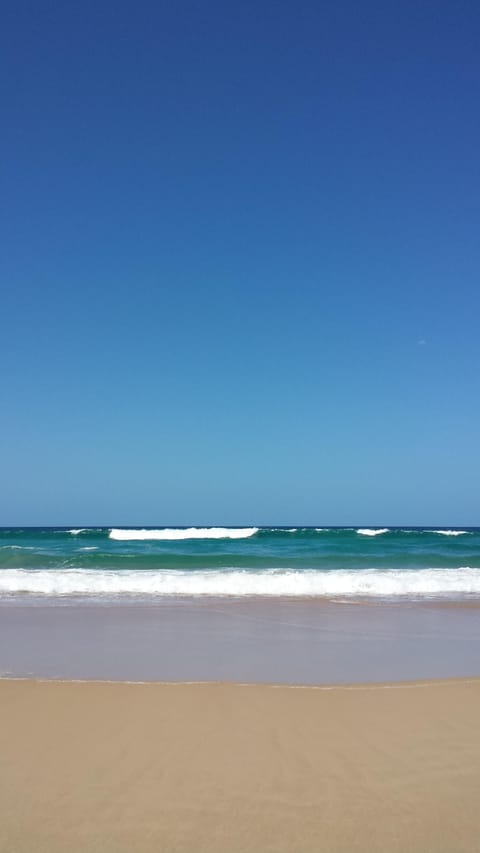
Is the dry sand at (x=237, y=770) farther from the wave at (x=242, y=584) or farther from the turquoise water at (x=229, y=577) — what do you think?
the wave at (x=242, y=584)

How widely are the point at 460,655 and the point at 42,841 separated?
18.1ft

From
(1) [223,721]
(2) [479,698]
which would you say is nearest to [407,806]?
(1) [223,721]

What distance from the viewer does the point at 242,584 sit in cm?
1499

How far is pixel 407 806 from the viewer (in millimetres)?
3008

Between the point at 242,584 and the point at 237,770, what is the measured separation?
463 inches

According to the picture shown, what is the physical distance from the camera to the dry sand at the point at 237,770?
2.76 meters

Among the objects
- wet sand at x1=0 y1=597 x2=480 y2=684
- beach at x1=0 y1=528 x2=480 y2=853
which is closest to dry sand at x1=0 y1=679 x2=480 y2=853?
beach at x1=0 y1=528 x2=480 y2=853

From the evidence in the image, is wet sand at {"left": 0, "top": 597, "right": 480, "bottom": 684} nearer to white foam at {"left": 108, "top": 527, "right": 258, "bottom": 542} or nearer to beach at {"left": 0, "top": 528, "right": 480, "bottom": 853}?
beach at {"left": 0, "top": 528, "right": 480, "bottom": 853}

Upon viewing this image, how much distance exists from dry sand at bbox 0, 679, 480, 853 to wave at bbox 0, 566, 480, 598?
8.85 metres

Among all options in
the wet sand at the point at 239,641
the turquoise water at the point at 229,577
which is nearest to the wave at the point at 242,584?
the turquoise water at the point at 229,577

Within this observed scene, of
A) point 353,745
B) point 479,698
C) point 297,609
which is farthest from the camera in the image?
point 297,609

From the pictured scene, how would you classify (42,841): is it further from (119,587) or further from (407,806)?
(119,587)

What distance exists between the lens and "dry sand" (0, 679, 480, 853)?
2758 millimetres

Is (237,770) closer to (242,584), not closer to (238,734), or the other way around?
(238,734)
